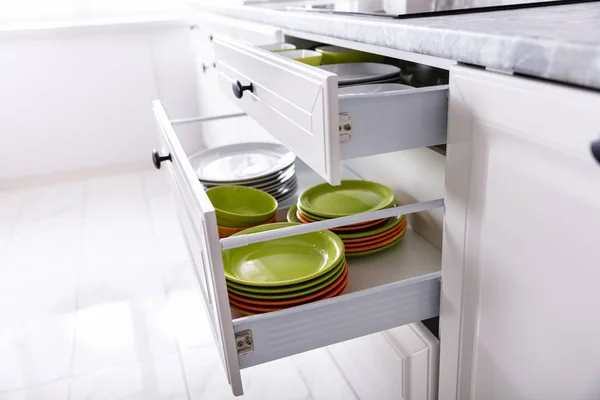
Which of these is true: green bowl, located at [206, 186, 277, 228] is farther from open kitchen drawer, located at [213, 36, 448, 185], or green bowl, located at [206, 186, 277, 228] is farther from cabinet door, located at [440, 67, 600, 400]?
cabinet door, located at [440, 67, 600, 400]

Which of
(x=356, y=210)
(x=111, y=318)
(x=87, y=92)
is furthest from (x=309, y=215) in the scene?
(x=87, y=92)

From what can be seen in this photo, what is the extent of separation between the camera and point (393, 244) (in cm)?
105

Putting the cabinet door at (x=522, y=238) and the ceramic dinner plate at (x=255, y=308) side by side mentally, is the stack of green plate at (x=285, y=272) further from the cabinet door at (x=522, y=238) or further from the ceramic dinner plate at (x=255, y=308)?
the cabinet door at (x=522, y=238)

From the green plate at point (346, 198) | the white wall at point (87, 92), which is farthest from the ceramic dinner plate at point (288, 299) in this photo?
the white wall at point (87, 92)

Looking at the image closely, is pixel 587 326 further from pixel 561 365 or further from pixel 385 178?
pixel 385 178

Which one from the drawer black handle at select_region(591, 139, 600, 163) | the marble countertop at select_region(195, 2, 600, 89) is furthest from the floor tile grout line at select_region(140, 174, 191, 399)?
the drawer black handle at select_region(591, 139, 600, 163)

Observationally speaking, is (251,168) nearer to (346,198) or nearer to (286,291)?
(346,198)

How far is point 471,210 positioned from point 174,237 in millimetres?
1672

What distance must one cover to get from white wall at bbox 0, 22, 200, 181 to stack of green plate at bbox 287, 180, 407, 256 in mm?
2019

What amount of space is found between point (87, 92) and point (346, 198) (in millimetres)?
2144

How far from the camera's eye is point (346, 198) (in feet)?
4.01

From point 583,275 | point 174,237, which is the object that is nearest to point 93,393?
point 174,237

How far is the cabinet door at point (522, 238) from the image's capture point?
0.56 metres

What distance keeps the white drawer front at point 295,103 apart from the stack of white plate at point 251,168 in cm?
20
